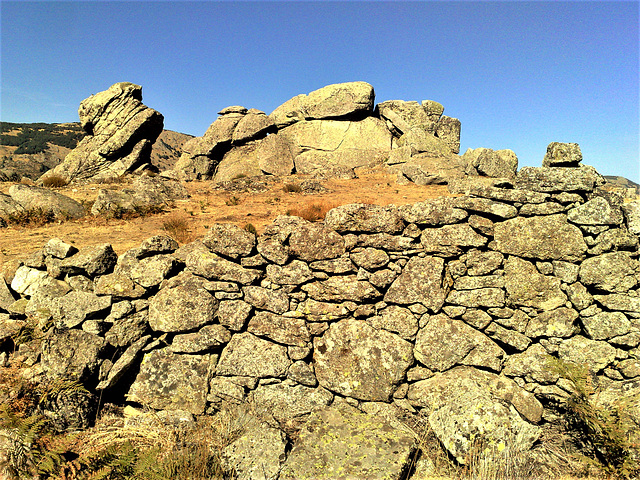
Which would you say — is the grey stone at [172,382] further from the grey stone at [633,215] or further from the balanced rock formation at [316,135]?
the balanced rock formation at [316,135]

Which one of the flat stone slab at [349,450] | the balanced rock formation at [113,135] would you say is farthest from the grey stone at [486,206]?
the balanced rock formation at [113,135]

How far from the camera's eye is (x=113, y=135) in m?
22.8

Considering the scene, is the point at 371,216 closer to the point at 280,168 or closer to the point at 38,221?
the point at 38,221

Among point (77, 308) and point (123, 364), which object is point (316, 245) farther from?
point (77, 308)

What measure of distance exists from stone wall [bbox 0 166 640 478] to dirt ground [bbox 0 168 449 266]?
2010 mm

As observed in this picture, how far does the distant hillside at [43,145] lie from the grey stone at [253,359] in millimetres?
56766

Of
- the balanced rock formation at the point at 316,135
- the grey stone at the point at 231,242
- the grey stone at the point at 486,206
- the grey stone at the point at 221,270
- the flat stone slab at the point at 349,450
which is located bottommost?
the flat stone slab at the point at 349,450

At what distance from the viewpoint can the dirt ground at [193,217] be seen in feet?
27.8

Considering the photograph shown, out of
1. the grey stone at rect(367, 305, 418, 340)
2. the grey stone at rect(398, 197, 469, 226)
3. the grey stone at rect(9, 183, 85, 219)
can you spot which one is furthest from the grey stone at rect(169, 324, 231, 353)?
the grey stone at rect(9, 183, 85, 219)

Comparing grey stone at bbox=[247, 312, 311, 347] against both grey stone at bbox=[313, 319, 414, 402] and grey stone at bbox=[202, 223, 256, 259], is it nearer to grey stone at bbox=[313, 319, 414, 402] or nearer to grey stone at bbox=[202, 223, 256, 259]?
grey stone at bbox=[313, 319, 414, 402]

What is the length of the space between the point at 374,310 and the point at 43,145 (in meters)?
88.8

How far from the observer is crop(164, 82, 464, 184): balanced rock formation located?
2284cm

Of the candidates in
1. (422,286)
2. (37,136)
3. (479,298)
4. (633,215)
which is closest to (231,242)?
(422,286)

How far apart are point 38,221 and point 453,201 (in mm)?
11781
